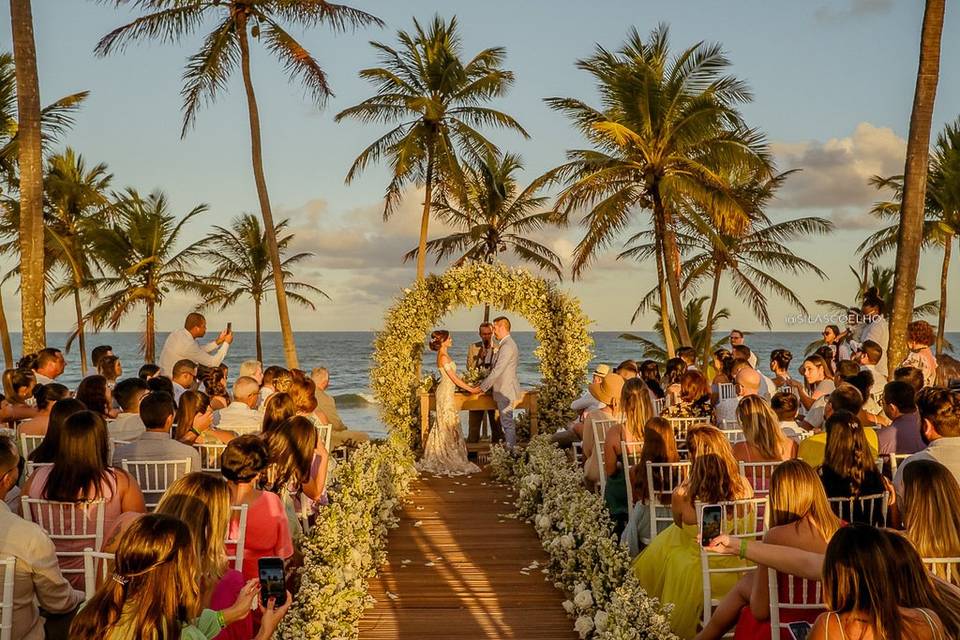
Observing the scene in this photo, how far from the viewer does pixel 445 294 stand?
1374 cm

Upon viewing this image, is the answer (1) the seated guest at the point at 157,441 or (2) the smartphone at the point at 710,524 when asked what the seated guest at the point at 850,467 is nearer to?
(2) the smartphone at the point at 710,524

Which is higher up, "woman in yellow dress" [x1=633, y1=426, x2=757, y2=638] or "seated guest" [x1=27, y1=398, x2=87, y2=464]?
"seated guest" [x1=27, y1=398, x2=87, y2=464]

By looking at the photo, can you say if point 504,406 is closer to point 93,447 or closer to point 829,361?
point 829,361

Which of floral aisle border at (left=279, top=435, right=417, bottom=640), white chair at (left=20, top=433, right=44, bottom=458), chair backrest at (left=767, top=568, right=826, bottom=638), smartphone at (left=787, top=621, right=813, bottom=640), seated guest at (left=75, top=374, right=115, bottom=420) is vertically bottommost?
floral aisle border at (left=279, top=435, right=417, bottom=640)

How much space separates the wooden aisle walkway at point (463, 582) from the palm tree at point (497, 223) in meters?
17.4

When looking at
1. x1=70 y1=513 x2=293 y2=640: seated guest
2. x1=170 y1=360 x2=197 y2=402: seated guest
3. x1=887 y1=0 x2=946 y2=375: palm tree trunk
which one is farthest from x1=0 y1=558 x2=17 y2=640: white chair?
x1=887 y1=0 x2=946 y2=375: palm tree trunk

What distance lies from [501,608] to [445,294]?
787 centimetres

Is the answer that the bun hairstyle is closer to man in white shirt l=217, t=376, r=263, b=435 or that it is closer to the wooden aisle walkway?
the wooden aisle walkway

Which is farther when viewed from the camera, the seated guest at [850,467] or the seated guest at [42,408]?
the seated guest at [42,408]

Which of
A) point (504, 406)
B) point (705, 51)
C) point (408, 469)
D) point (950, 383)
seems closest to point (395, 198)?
point (705, 51)

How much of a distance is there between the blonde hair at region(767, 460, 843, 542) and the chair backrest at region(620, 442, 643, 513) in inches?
113

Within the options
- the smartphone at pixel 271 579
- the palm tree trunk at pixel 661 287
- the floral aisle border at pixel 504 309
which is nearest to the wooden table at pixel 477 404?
the floral aisle border at pixel 504 309

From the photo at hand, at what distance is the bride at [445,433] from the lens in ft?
40.2

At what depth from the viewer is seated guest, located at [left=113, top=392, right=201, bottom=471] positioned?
617cm
